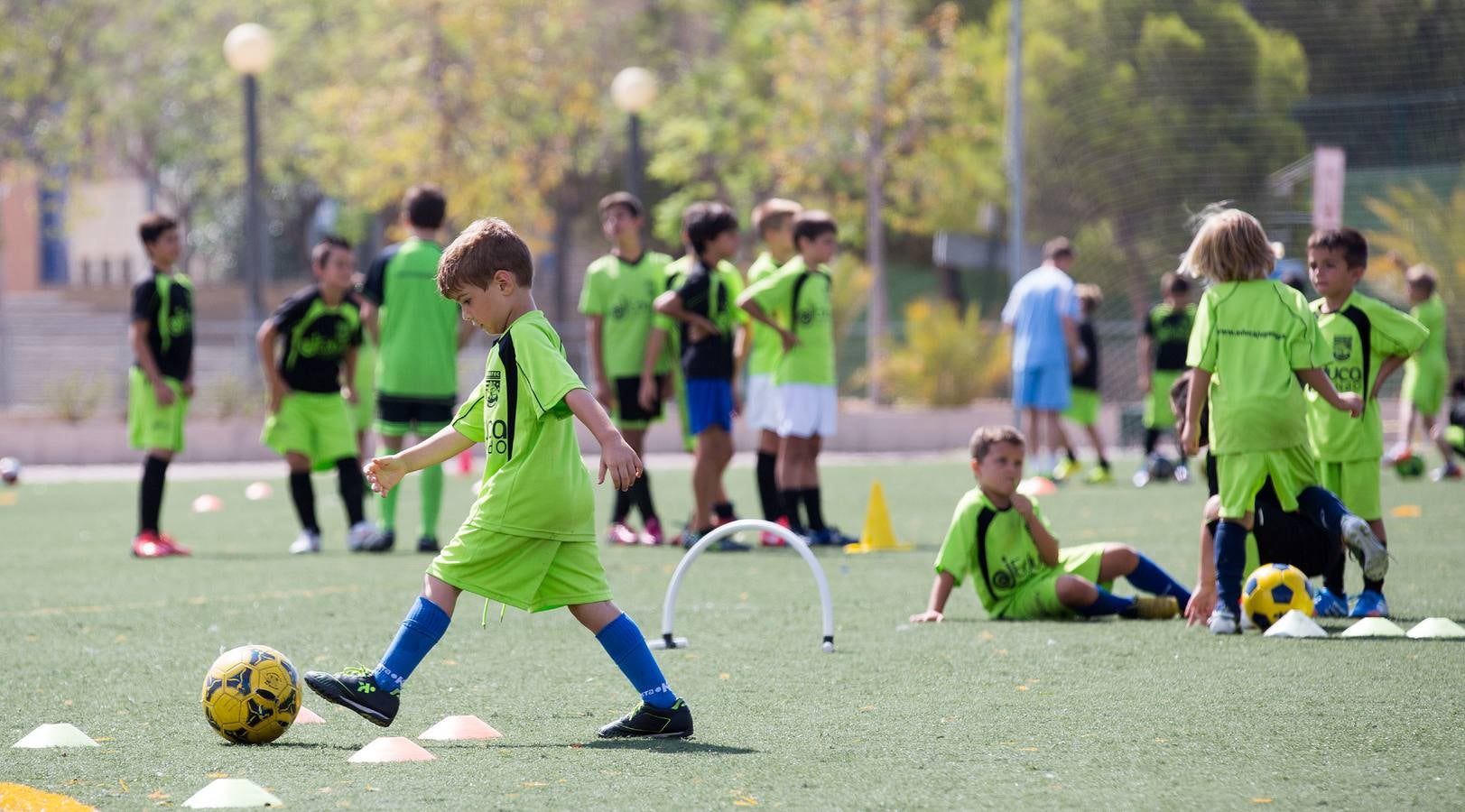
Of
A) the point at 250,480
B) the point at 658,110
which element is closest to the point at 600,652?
the point at 250,480

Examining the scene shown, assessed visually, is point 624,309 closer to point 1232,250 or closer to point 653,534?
point 653,534

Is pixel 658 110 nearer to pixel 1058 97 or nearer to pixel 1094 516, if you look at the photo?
pixel 1058 97

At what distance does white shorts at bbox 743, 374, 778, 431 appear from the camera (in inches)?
460

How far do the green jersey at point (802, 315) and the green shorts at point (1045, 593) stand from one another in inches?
147

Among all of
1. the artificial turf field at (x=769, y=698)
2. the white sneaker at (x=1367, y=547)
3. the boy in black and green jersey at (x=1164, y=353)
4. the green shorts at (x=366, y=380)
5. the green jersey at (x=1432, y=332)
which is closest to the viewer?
the artificial turf field at (x=769, y=698)

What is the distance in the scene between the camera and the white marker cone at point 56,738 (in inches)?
206

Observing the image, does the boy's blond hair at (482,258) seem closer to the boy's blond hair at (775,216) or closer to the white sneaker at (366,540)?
the white sneaker at (366,540)

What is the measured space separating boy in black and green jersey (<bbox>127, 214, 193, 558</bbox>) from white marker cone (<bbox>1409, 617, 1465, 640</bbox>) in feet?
23.8

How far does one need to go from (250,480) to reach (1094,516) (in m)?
9.29

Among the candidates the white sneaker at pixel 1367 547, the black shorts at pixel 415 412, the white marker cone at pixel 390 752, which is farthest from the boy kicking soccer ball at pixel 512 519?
the black shorts at pixel 415 412

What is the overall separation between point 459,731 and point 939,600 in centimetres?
297

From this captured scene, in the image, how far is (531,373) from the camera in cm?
513

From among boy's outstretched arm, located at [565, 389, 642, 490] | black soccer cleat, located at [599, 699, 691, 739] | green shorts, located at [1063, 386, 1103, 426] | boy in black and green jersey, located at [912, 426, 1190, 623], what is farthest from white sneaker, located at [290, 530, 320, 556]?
green shorts, located at [1063, 386, 1103, 426]

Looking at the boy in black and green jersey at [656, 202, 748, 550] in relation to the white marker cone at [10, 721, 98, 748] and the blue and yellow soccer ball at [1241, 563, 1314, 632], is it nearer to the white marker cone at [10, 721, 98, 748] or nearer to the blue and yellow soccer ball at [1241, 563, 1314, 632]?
the blue and yellow soccer ball at [1241, 563, 1314, 632]
